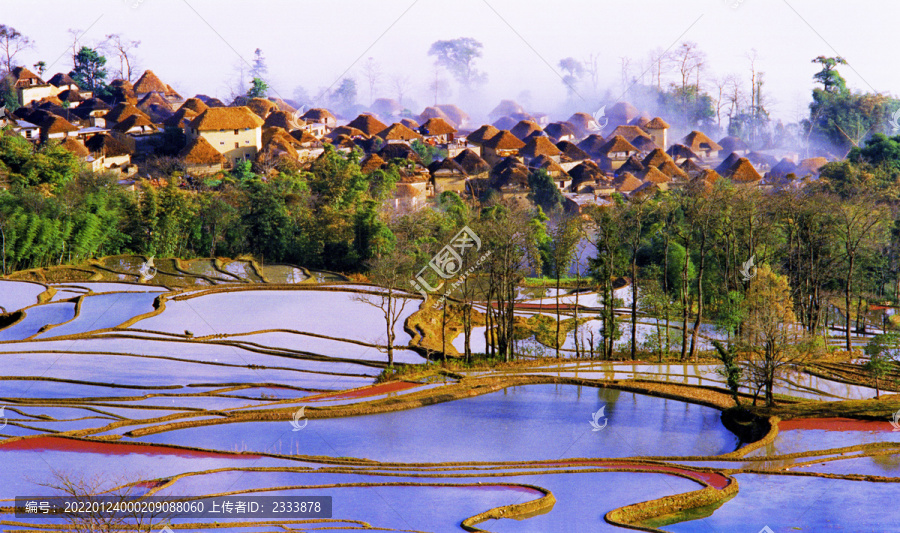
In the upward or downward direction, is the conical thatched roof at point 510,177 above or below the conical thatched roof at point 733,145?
below

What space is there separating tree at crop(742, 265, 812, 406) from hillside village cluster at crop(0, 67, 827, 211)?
22.0 meters

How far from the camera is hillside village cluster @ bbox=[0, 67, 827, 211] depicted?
174 feet

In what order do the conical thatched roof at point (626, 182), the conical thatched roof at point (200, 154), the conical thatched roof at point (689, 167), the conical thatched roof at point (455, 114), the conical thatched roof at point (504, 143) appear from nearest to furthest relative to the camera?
the conical thatched roof at point (200, 154) < the conical thatched roof at point (626, 182) < the conical thatched roof at point (689, 167) < the conical thatched roof at point (504, 143) < the conical thatched roof at point (455, 114)

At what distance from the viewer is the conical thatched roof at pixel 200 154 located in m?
51.3

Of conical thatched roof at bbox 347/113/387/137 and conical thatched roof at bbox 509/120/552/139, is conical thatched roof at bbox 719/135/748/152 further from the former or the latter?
conical thatched roof at bbox 347/113/387/137

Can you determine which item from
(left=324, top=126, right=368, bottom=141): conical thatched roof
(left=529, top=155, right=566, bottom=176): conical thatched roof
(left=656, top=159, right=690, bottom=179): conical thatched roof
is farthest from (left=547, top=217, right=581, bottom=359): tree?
(left=324, top=126, right=368, bottom=141): conical thatched roof

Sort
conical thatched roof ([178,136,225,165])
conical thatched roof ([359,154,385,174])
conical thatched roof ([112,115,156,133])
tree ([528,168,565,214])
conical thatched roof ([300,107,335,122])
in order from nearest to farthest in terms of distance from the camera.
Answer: conical thatched roof ([178,136,225,165]) < tree ([528,168,565,214]) < conical thatched roof ([359,154,385,174]) < conical thatched roof ([112,115,156,133]) < conical thatched roof ([300,107,335,122])

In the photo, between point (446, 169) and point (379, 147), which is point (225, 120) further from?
point (446, 169)

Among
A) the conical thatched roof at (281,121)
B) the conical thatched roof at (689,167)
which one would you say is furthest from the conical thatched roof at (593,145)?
the conical thatched roof at (281,121)

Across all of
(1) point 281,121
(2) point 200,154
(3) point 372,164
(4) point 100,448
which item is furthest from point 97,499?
(1) point 281,121

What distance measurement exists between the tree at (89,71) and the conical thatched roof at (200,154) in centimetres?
3237

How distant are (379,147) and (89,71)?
33.9 metres

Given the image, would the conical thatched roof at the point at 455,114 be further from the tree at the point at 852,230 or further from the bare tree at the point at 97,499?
the bare tree at the point at 97,499

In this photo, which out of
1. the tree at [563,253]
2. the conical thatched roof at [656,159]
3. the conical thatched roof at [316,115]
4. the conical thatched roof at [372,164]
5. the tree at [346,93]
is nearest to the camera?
the tree at [563,253]
